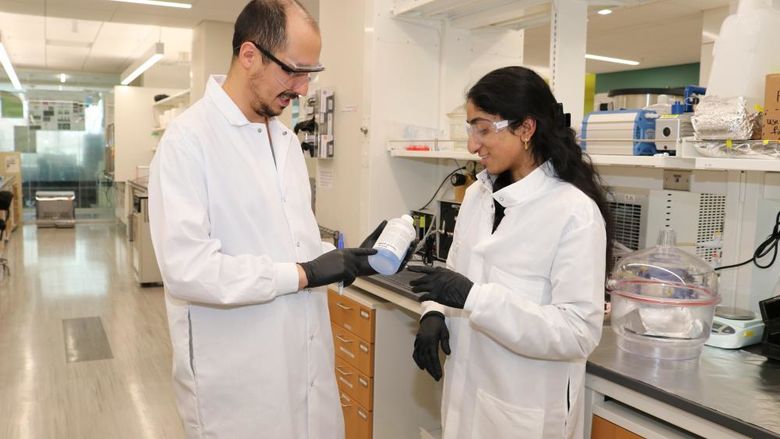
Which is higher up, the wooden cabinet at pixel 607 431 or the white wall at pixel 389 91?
the white wall at pixel 389 91

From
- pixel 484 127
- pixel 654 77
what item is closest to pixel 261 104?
pixel 484 127

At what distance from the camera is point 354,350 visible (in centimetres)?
292

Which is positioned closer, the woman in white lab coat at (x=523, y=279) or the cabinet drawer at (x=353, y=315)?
the woman in white lab coat at (x=523, y=279)

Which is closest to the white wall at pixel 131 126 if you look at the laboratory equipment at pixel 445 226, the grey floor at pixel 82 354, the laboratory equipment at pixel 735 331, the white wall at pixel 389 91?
the grey floor at pixel 82 354

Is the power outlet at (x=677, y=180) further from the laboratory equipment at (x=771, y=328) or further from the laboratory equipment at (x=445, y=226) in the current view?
the laboratory equipment at (x=445, y=226)

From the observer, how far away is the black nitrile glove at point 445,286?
1.53 metres

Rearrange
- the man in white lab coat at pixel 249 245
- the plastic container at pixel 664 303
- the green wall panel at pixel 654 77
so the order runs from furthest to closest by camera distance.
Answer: the green wall panel at pixel 654 77
the plastic container at pixel 664 303
the man in white lab coat at pixel 249 245

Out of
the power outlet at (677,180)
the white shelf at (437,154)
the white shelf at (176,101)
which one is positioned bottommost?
the power outlet at (677,180)

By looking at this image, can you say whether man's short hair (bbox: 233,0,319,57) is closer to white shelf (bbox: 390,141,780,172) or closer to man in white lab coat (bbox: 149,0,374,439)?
man in white lab coat (bbox: 149,0,374,439)

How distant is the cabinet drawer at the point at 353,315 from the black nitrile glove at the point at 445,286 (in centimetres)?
123

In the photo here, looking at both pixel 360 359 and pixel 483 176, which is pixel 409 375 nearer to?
pixel 360 359

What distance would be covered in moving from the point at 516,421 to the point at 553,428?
0.10 meters

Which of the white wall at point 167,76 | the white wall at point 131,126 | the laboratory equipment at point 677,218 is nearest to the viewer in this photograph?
the laboratory equipment at point 677,218

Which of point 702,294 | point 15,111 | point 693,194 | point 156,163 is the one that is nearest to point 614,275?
point 702,294
